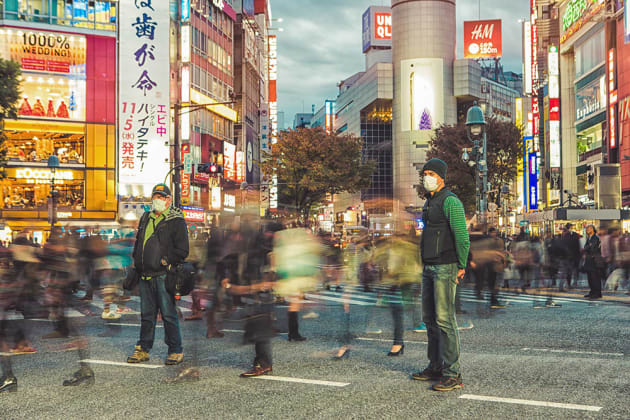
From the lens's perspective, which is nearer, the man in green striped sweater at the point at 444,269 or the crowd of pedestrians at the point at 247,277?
the man in green striped sweater at the point at 444,269

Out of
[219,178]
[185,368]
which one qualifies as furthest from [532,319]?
[219,178]

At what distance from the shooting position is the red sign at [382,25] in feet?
402

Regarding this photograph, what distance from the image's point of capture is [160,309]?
23.9ft

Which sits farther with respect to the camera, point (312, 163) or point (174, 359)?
point (312, 163)

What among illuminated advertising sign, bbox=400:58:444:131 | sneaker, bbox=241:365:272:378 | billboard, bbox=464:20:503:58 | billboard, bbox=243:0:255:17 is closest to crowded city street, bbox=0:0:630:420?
sneaker, bbox=241:365:272:378

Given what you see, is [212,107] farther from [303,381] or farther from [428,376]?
[428,376]

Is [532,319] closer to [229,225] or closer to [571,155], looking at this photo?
[229,225]

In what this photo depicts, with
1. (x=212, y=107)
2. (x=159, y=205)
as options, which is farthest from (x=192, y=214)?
(x=159, y=205)

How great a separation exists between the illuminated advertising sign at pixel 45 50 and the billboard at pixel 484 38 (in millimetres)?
78944

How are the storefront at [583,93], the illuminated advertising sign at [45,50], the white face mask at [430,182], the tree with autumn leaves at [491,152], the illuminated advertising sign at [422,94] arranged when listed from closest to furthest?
the white face mask at [430,182], the illuminated advertising sign at [45,50], the tree with autumn leaves at [491,152], the storefront at [583,93], the illuminated advertising sign at [422,94]

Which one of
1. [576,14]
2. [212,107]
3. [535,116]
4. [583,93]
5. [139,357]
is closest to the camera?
[139,357]

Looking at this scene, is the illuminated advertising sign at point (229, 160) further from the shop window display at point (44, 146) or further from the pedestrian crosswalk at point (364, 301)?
the pedestrian crosswalk at point (364, 301)

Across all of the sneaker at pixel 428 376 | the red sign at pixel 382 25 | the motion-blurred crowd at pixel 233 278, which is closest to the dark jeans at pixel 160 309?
the motion-blurred crowd at pixel 233 278

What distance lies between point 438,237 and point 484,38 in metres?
112
